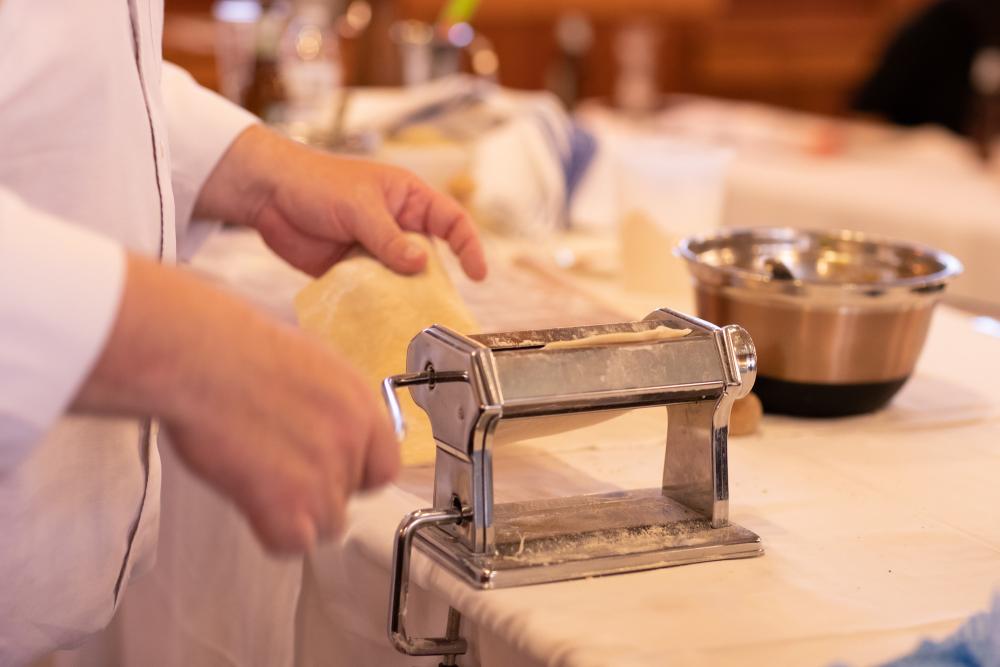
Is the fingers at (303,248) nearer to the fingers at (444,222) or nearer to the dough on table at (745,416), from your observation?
the fingers at (444,222)

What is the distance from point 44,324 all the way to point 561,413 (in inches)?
11.2

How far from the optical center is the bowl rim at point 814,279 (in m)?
0.86

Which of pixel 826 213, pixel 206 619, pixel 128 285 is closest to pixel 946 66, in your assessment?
pixel 826 213

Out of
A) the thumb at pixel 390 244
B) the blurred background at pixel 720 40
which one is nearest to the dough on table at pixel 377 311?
the thumb at pixel 390 244

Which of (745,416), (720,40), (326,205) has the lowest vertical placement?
(720,40)

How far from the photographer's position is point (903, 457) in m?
0.85

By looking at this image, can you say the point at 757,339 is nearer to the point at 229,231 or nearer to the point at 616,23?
the point at 229,231

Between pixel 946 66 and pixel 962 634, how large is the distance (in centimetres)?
349

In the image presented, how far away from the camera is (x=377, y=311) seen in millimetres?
876

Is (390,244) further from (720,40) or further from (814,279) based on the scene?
(720,40)

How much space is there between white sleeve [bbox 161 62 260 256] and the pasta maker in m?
0.41

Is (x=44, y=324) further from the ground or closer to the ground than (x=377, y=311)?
further from the ground

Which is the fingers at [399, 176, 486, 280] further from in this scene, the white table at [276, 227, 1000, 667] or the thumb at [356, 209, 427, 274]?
the white table at [276, 227, 1000, 667]

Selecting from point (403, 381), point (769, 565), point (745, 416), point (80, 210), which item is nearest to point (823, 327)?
point (745, 416)
